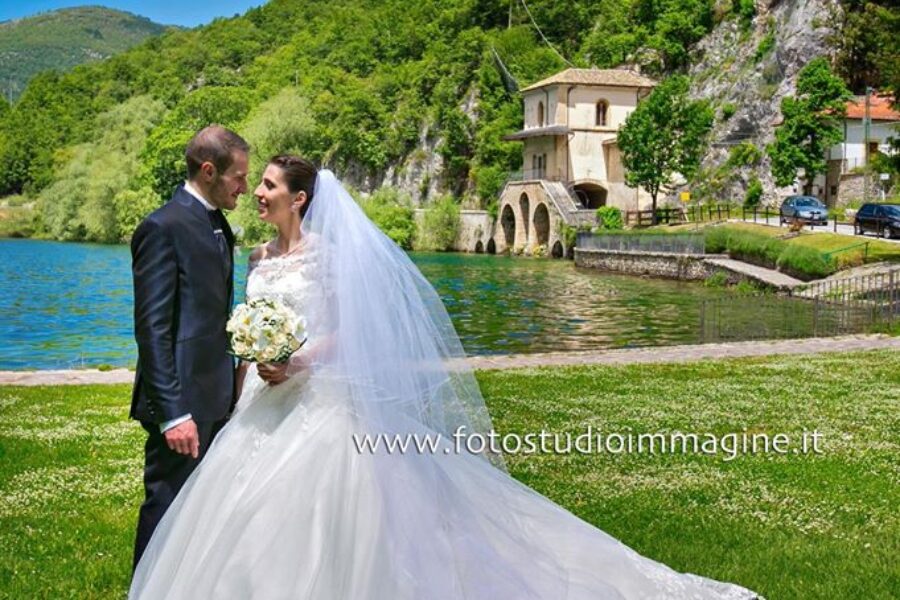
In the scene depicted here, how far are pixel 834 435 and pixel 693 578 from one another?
522cm

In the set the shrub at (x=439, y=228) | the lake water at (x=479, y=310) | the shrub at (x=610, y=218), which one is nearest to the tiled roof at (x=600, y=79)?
the shrub at (x=439, y=228)

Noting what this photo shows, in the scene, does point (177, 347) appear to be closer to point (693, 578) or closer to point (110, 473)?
point (693, 578)

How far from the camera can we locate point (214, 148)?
5113 mm

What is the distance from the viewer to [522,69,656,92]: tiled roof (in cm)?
8219

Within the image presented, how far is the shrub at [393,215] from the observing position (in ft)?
280

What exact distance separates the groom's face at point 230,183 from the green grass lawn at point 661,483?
99.1 inches

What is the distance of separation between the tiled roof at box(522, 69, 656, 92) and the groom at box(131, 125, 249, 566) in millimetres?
79153

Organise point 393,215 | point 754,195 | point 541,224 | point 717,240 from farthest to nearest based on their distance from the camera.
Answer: point 393,215, point 541,224, point 754,195, point 717,240

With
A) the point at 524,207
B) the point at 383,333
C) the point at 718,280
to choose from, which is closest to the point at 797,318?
the point at 383,333

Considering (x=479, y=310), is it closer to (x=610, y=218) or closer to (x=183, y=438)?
(x=183, y=438)

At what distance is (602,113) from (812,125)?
80.2 feet

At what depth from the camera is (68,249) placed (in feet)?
272

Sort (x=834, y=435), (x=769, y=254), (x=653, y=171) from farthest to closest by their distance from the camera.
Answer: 1. (x=653, y=171)
2. (x=769, y=254)
3. (x=834, y=435)

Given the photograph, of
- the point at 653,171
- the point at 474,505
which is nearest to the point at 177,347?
the point at 474,505
